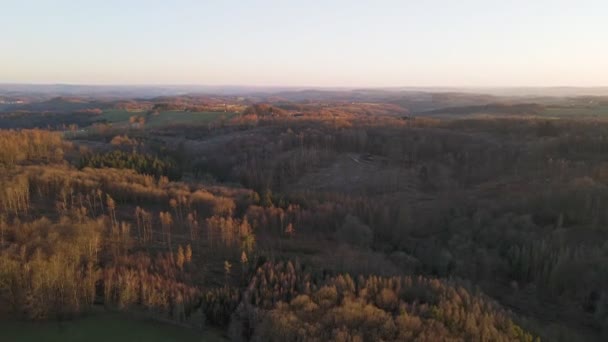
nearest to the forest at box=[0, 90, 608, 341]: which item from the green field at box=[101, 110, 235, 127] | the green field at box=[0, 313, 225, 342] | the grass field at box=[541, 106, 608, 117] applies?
the green field at box=[0, 313, 225, 342]

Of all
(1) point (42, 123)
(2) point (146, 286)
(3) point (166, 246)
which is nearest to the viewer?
(2) point (146, 286)

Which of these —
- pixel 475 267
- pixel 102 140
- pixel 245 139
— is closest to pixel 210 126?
pixel 245 139

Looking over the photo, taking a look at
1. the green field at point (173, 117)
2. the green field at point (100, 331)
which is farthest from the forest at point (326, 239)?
the green field at point (173, 117)

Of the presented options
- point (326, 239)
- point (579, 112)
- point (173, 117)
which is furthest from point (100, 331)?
point (579, 112)

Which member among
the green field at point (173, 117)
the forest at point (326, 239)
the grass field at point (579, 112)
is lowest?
the forest at point (326, 239)

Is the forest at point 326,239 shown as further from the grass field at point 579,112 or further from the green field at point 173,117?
the green field at point 173,117

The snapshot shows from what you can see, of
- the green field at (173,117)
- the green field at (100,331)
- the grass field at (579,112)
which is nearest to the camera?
the green field at (100,331)

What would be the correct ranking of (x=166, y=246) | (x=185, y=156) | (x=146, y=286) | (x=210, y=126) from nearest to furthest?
(x=146, y=286) → (x=166, y=246) → (x=185, y=156) → (x=210, y=126)

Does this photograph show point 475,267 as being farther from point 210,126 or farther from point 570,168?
point 210,126
